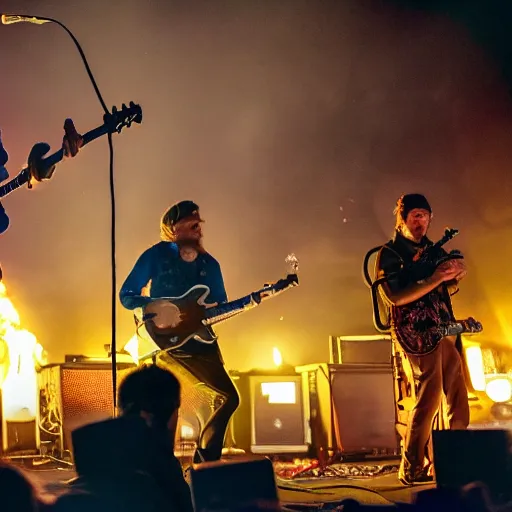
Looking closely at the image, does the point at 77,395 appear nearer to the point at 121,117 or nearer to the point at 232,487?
the point at 121,117

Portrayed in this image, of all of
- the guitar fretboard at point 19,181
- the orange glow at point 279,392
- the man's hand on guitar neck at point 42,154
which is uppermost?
the man's hand on guitar neck at point 42,154

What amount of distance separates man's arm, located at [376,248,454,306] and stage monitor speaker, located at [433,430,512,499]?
5.19ft

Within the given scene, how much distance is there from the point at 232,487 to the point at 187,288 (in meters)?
2.24

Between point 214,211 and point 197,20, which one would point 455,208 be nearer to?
point 214,211

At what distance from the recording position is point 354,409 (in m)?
6.60

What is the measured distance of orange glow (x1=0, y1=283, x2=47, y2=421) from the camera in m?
6.39

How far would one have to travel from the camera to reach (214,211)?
8719 mm

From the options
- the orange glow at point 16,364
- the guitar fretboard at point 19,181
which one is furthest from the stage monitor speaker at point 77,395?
the guitar fretboard at point 19,181

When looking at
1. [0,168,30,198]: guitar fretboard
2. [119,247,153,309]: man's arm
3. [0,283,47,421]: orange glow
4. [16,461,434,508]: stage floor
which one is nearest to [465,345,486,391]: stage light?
[16,461,434,508]: stage floor

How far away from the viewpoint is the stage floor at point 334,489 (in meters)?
3.98

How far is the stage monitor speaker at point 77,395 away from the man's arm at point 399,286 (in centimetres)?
259

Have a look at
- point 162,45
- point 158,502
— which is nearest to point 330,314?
point 162,45

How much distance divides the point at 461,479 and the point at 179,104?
6677 mm

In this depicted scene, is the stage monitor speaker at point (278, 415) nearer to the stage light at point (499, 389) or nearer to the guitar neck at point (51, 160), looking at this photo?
the stage light at point (499, 389)
